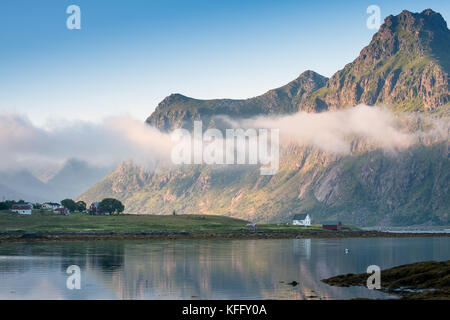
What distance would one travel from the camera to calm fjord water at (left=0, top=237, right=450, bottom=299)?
62.4m

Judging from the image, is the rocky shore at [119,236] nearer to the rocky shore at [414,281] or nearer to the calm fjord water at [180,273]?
the calm fjord water at [180,273]

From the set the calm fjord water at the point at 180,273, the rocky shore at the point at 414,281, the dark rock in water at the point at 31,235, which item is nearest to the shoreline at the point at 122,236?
the dark rock in water at the point at 31,235

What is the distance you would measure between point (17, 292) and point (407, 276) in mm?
44158

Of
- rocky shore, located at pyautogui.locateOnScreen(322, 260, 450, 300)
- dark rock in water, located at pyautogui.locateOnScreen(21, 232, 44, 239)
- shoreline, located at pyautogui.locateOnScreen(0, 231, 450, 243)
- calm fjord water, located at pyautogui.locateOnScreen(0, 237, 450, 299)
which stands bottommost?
shoreline, located at pyautogui.locateOnScreen(0, 231, 450, 243)

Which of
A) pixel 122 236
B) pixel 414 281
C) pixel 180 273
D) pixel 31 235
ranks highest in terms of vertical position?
pixel 414 281

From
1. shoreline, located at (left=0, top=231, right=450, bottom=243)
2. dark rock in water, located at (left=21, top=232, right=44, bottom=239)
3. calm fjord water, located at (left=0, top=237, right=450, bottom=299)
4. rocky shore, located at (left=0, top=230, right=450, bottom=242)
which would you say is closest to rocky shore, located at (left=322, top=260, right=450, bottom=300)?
calm fjord water, located at (left=0, top=237, right=450, bottom=299)

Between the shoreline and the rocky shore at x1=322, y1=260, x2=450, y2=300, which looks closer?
the rocky shore at x1=322, y1=260, x2=450, y2=300

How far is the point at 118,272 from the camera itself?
81.2m

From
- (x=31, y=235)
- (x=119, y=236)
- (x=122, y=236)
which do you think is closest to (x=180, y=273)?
(x=31, y=235)

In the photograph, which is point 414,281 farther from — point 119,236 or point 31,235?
point 31,235

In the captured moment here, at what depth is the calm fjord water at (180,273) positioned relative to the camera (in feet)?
205

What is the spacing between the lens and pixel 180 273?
8094 cm

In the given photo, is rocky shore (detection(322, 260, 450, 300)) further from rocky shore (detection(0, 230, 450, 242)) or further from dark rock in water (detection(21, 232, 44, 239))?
dark rock in water (detection(21, 232, 44, 239))
